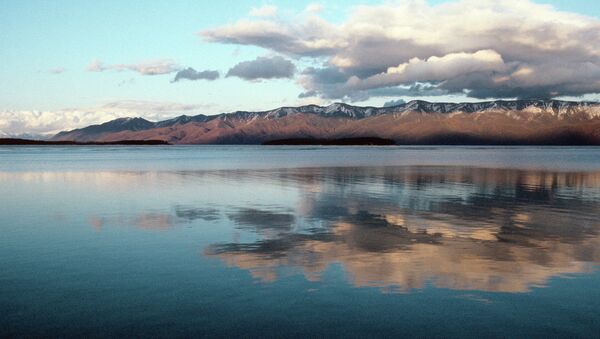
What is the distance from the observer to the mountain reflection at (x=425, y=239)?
14031 mm

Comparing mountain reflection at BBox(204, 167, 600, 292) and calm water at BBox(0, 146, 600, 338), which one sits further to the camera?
mountain reflection at BBox(204, 167, 600, 292)

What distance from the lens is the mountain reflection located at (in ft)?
46.0

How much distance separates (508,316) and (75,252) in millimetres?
13273

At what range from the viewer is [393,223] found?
74.2 ft

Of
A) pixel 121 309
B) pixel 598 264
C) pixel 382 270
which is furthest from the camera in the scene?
pixel 598 264

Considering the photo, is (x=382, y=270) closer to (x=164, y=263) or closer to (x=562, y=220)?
(x=164, y=263)

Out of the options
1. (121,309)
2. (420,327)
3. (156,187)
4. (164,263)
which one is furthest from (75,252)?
(156,187)

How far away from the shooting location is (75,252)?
16766mm

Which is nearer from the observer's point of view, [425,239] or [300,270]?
[300,270]

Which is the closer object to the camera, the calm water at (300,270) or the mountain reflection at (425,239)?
the calm water at (300,270)

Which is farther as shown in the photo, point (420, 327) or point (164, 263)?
point (164, 263)

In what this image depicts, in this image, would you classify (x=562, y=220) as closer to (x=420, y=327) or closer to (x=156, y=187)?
(x=420, y=327)

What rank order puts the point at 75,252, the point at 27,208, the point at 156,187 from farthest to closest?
the point at 156,187 < the point at 27,208 < the point at 75,252

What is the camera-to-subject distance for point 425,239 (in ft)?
61.9
